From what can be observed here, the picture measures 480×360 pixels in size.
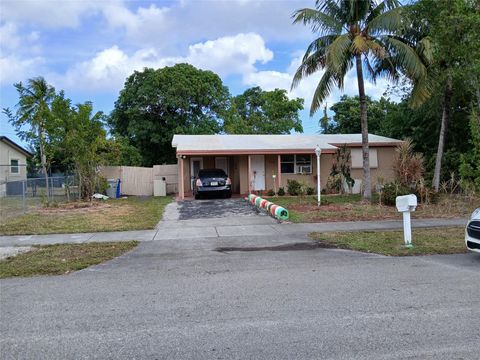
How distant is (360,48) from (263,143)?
9.06m

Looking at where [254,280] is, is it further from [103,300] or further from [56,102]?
[56,102]

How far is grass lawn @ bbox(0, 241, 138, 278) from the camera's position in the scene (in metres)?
7.16

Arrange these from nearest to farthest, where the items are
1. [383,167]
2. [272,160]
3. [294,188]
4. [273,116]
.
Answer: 1. [294,188]
2. [272,160]
3. [383,167]
4. [273,116]

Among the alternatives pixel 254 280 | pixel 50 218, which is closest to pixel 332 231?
pixel 254 280

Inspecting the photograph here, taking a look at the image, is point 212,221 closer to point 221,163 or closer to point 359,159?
point 221,163

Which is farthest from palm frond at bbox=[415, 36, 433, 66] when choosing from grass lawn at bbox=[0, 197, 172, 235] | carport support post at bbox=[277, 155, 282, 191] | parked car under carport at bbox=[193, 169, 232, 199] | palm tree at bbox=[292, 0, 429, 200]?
grass lawn at bbox=[0, 197, 172, 235]

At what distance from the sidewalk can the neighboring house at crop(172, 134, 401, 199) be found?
9.43 m

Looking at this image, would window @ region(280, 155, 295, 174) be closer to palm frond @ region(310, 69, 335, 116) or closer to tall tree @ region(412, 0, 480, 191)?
palm frond @ region(310, 69, 335, 116)

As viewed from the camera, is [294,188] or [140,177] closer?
[294,188]

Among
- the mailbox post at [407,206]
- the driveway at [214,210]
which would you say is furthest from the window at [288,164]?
the mailbox post at [407,206]

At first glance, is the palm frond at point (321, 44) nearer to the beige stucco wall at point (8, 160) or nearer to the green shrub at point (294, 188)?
the green shrub at point (294, 188)

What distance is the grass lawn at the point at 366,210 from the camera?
1316 centimetres

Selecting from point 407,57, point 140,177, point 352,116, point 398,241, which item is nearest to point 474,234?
point 398,241

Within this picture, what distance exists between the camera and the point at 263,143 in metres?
23.7
